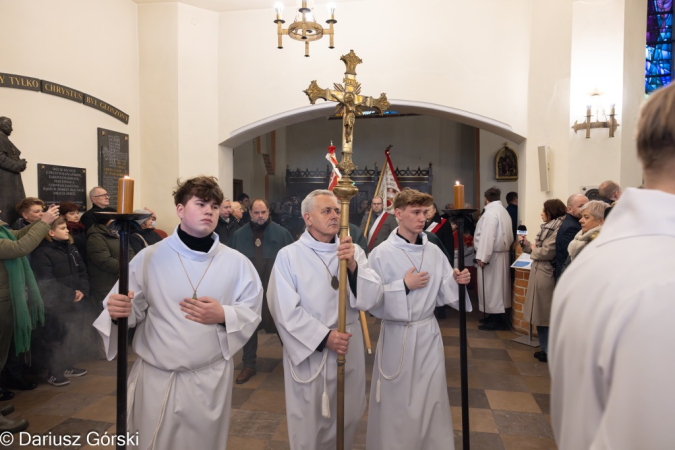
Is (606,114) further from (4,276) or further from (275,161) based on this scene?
(275,161)

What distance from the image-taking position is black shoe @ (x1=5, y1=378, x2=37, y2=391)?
439 cm

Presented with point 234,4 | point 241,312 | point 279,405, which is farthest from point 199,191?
point 234,4

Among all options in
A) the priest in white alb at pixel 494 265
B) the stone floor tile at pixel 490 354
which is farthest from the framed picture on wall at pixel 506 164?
the stone floor tile at pixel 490 354

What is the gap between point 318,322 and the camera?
8.96 ft

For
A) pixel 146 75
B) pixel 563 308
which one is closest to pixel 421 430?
pixel 563 308

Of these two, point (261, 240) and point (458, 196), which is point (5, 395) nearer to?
point (261, 240)

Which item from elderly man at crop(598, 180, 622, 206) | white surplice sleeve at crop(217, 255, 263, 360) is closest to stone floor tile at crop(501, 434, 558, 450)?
white surplice sleeve at crop(217, 255, 263, 360)

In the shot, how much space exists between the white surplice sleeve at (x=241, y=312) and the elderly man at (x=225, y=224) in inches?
144

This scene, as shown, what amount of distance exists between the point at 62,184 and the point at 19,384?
2522 mm

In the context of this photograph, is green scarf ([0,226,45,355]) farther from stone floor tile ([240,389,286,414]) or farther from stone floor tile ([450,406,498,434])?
stone floor tile ([450,406,498,434])

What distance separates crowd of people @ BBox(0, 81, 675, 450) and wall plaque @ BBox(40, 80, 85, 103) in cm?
169

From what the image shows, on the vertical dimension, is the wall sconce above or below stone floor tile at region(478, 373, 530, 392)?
above

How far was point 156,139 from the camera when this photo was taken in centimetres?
736

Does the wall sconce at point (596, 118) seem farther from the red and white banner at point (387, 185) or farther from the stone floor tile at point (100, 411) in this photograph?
the stone floor tile at point (100, 411)
